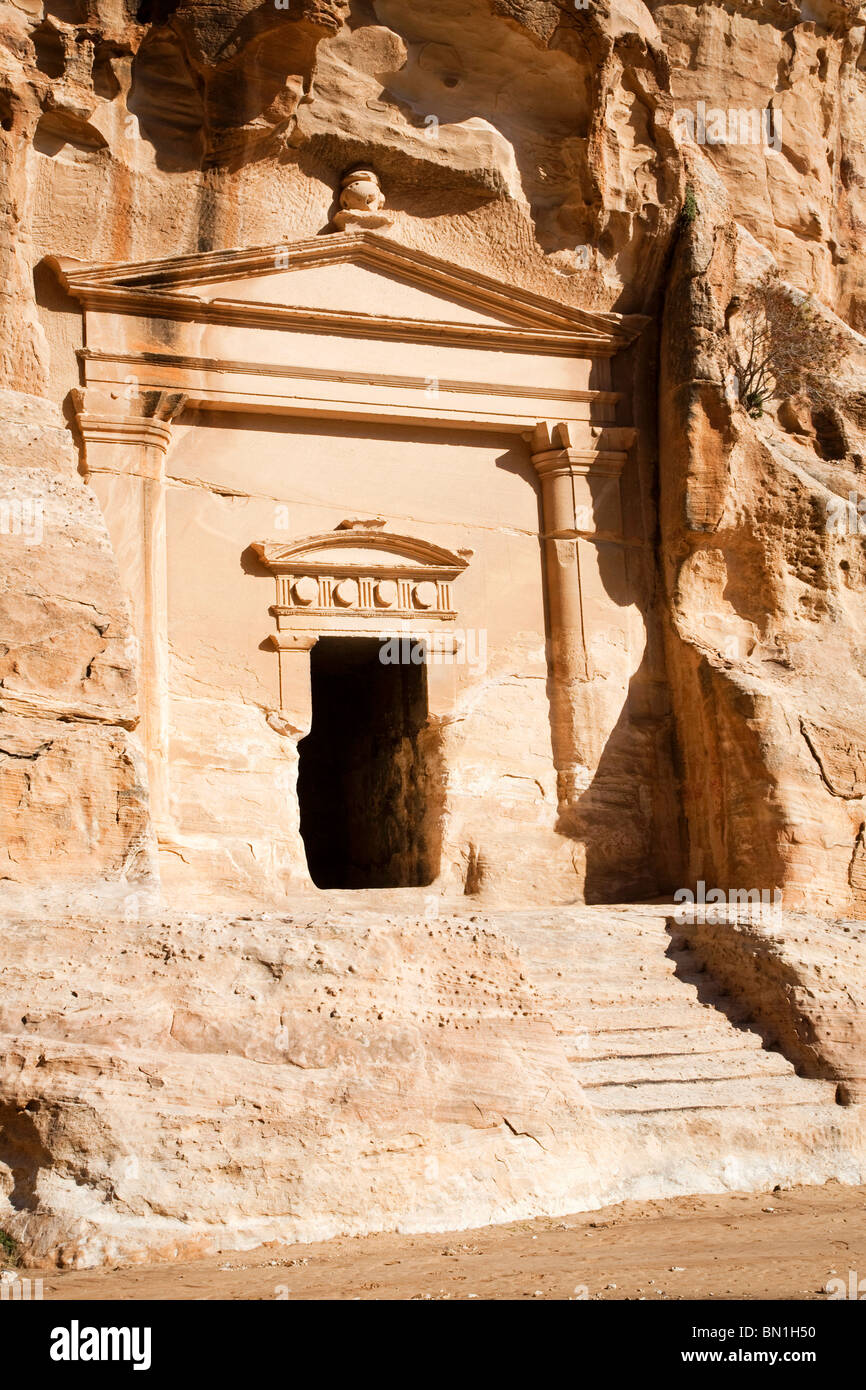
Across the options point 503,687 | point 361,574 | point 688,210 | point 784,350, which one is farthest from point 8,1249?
point 784,350

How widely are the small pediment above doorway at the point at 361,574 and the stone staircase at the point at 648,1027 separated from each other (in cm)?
310

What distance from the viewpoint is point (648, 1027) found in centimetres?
963

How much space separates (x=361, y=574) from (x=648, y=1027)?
4.73 m

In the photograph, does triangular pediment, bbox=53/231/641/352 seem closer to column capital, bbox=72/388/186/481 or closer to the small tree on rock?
column capital, bbox=72/388/186/481

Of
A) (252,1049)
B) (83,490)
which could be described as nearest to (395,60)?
(83,490)

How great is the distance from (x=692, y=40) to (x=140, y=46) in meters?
6.19

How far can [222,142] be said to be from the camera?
504 inches

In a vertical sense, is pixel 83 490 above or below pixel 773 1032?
above

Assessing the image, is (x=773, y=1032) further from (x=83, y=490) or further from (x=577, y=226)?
(x=577, y=226)

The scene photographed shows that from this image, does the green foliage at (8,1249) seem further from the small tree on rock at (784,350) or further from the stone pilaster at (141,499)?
the small tree on rock at (784,350)

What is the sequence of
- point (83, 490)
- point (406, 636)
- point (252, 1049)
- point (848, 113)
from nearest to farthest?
point (252, 1049)
point (83, 490)
point (406, 636)
point (848, 113)

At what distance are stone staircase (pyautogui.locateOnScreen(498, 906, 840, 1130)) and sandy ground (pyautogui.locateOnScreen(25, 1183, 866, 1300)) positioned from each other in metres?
0.95

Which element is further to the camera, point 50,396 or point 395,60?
point 395,60

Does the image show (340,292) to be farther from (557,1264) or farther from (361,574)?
(557,1264)
